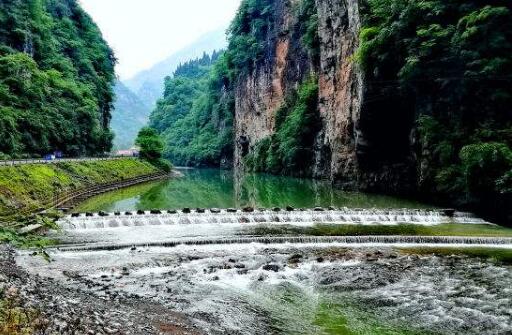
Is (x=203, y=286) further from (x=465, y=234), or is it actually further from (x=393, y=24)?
(x=393, y=24)

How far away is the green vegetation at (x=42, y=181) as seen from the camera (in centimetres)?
2592

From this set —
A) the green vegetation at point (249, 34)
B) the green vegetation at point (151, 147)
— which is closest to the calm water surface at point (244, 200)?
the green vegetation at point (151, 147)

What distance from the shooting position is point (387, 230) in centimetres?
2303

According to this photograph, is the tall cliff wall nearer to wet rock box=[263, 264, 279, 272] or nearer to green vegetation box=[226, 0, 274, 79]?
green vegetation box=[226, 0, 274, 79]

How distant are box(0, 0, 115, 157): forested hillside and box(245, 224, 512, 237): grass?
2517cm

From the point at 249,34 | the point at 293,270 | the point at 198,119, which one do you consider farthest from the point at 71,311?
the point at 198,119

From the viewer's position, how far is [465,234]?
21.8 metres

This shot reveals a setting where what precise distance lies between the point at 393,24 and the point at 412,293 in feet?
80.1

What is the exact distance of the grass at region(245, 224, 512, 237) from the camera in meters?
22.0

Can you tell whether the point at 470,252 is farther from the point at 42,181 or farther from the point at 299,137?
the point at 299,137

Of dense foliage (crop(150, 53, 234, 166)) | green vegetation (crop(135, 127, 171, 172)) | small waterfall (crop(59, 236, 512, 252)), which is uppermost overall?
dense foliage (crop(150, 53, 234, 166))

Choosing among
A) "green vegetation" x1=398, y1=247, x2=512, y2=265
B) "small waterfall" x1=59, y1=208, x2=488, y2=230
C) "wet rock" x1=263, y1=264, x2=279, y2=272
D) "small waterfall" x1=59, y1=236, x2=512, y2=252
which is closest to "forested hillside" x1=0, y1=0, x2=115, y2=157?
"small waterfall" x1=59, y1=208, x2=488, y2=230

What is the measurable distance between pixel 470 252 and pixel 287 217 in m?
10.00

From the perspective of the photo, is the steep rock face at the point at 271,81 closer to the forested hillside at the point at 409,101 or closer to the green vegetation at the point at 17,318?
the forested hillside at the point at 409,101
